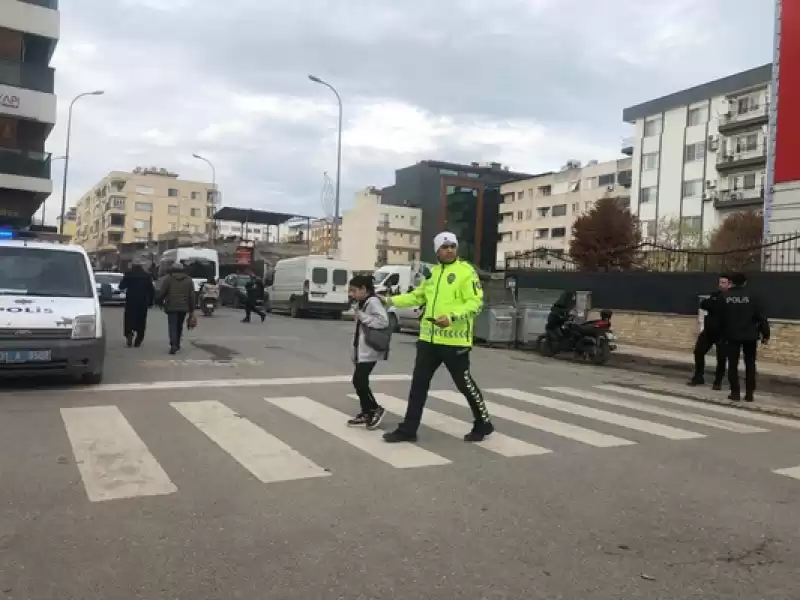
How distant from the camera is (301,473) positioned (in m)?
5.69

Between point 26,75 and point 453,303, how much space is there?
92.0ft

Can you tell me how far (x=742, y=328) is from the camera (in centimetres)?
1027

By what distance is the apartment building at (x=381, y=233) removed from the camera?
97312 millimetres

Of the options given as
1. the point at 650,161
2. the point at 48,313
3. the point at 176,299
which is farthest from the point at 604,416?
the point at 650,161

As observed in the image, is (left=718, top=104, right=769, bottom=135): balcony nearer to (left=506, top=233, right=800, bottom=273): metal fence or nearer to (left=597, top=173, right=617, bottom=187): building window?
(left=597, top=173, right=617, bottom=187): building window

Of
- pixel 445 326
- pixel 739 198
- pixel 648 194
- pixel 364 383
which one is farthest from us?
pixel 648 194

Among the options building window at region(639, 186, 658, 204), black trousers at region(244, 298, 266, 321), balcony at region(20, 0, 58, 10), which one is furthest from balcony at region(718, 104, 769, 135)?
balcony at region(20, 0, 58, 10)

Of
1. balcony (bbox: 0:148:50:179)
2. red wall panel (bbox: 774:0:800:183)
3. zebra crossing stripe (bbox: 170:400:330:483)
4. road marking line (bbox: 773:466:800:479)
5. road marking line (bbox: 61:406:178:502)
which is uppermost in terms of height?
red wall panel (bbox: 774:0:800:183)

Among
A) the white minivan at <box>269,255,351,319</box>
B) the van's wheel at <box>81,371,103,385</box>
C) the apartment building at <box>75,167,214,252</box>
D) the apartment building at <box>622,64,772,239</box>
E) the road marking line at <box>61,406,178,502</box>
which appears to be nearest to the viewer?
the road marking line at <box>61,406,178,502</box>

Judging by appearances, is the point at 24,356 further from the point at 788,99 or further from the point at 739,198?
the point at 739,198

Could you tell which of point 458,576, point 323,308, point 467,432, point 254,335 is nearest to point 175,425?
point 467,432

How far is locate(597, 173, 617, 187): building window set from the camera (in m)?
70.1

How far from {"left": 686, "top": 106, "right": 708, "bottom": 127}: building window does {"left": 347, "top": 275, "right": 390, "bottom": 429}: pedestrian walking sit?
55.1 metres

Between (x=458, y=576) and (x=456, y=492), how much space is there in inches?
58.4
